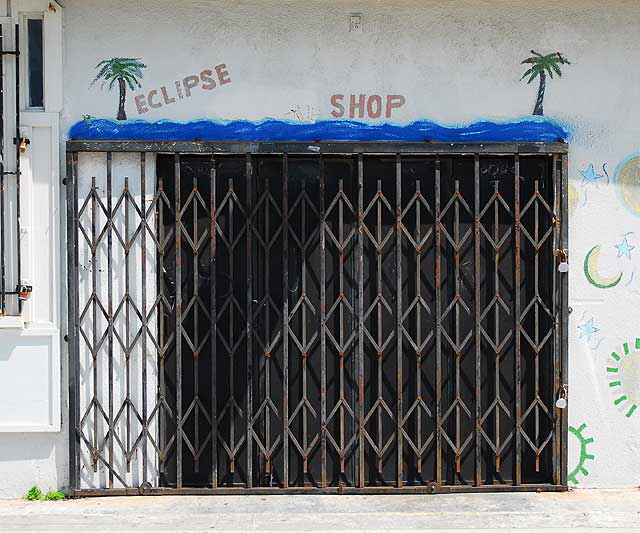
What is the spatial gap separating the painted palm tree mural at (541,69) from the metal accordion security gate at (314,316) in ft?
1.15

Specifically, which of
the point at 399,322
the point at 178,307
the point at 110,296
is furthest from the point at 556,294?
the point at 110,296

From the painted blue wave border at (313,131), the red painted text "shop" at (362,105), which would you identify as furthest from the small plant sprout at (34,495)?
the red painted text "shop" at (362,105)

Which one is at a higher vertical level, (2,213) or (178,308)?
(2,213)

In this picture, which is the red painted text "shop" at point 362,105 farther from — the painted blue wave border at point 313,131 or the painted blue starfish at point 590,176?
the painted blue starfish at point 590,176

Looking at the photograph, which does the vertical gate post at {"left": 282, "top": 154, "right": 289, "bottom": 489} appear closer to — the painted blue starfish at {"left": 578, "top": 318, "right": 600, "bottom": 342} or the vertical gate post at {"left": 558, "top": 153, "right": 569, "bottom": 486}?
the vertical gate post at {"left": 558, "top": 153, "right": 569, "bottom": 486}

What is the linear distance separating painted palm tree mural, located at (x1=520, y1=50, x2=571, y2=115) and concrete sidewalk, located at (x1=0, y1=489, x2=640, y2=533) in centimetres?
284

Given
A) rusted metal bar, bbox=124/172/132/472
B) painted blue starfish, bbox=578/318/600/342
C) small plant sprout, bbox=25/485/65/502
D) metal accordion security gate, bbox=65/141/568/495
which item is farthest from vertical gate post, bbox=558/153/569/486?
small plant sprout, bbox=25/485/65/502

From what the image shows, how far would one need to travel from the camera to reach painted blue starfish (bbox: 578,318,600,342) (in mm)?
7039

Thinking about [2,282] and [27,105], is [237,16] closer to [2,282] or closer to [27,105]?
[27,105]

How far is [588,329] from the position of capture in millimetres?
7043

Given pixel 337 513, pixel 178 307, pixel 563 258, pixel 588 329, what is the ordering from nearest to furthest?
1. pixel 337 513
2. pixel 178 307
3. pixel 563 258
4. pixel 588 329

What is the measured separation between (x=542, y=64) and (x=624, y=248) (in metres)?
1.49

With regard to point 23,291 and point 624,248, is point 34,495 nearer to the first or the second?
point 23,291

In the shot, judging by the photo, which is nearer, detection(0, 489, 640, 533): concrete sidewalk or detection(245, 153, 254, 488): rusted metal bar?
detection(0, 489, 640, 533): concrete sidewalk
